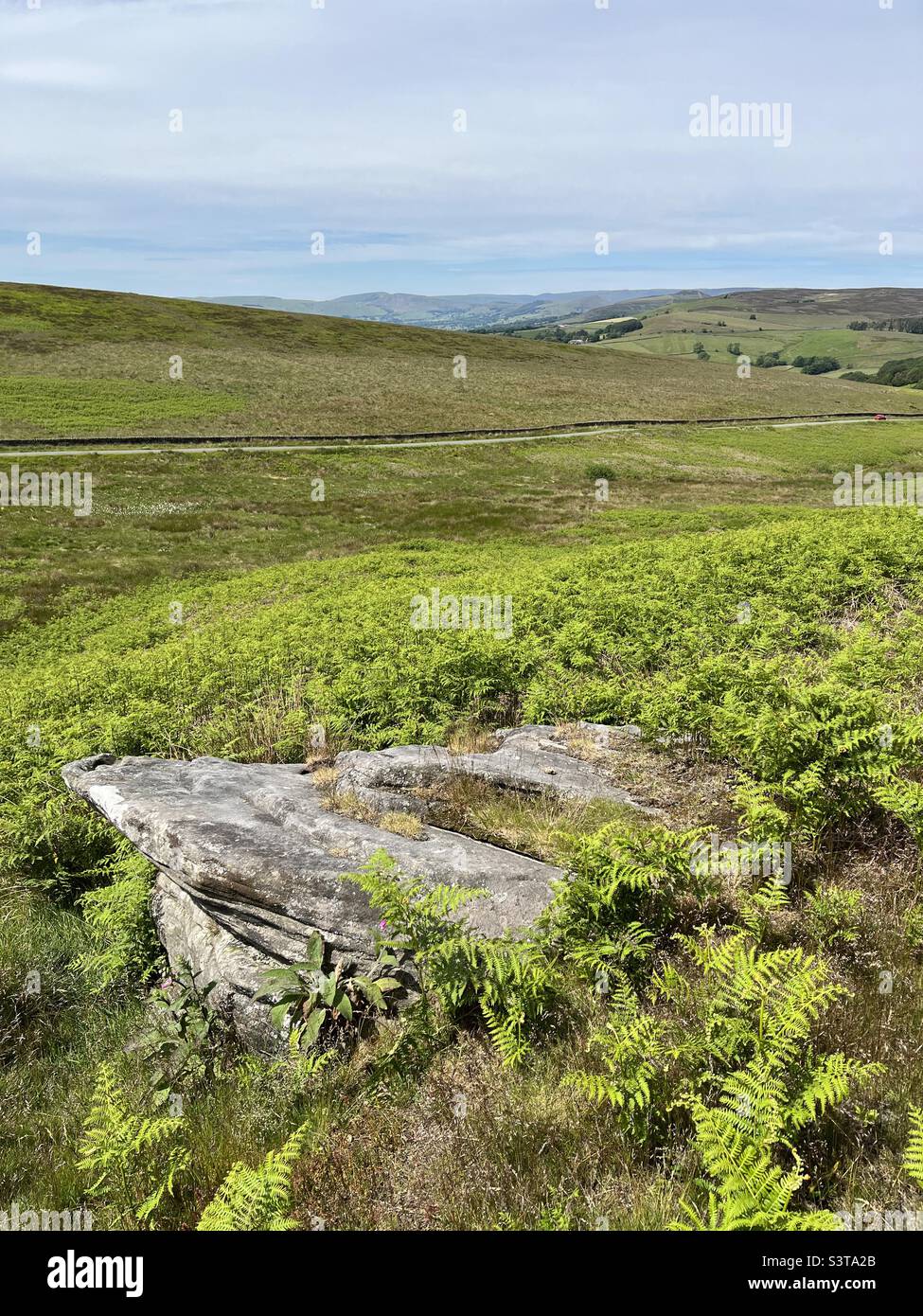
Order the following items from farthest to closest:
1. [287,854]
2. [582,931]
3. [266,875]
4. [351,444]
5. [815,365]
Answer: [815,365], [351,444], [287,854], [266,875], [582,931]

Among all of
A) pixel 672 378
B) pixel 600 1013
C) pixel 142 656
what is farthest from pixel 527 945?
pixel 672 378

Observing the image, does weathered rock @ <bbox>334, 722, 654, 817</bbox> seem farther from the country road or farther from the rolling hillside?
the rolling hillside

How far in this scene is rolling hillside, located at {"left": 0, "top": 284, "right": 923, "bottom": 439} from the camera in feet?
229

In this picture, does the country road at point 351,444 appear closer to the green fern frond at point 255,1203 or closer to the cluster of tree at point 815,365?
the green fern frond at point 255,1203

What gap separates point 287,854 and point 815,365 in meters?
210

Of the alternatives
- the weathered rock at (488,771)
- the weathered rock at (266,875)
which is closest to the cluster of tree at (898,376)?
the weathered rock at (488,771)

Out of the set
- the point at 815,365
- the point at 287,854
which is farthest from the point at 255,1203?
the point at 815,365

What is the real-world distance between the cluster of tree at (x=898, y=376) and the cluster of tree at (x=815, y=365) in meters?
9.04

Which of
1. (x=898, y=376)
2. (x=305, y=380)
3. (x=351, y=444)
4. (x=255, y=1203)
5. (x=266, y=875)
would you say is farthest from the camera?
(x=898, y=376)

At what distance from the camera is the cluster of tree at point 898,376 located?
152 m

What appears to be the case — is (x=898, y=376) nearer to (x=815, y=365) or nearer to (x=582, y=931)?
(x=815, y=365)

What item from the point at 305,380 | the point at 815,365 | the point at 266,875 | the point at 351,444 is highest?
the point at 815,365

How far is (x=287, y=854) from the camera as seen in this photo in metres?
6.51
